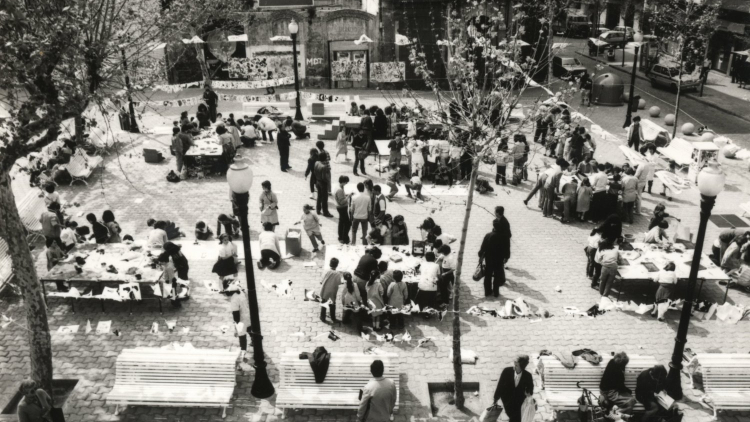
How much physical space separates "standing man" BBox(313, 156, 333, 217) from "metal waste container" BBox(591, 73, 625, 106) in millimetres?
16264

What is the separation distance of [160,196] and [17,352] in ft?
25.7

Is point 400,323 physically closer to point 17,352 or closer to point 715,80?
point 17,352

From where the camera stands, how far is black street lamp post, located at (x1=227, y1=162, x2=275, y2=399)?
32.5 ft

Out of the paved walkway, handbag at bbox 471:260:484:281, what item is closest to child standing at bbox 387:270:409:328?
the paved walkway

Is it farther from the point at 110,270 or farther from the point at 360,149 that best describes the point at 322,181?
the point at 110,270

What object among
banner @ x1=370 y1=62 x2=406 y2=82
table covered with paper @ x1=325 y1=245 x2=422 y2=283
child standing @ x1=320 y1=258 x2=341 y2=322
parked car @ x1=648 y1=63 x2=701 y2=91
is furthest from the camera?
parked car @ x1=648 y1=63 x2=701 y2=91

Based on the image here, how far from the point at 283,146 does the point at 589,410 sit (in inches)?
513

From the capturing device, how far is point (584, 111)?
28.9 metres

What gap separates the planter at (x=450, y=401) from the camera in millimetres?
10750

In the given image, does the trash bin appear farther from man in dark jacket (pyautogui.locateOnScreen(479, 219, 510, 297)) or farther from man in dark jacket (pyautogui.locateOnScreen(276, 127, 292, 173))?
man in dark jacket (pyautogui.locateOnScreen(276, 127, 292, 173))

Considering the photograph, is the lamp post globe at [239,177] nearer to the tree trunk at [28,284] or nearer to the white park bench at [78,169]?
the tree trunk at [28,284]

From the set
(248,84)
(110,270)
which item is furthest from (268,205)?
(248,84)

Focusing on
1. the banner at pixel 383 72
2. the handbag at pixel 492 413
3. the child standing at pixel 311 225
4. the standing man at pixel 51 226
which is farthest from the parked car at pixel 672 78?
the standing man at pixel 51 226

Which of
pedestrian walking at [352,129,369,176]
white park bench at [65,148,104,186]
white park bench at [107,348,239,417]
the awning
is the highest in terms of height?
the awning
